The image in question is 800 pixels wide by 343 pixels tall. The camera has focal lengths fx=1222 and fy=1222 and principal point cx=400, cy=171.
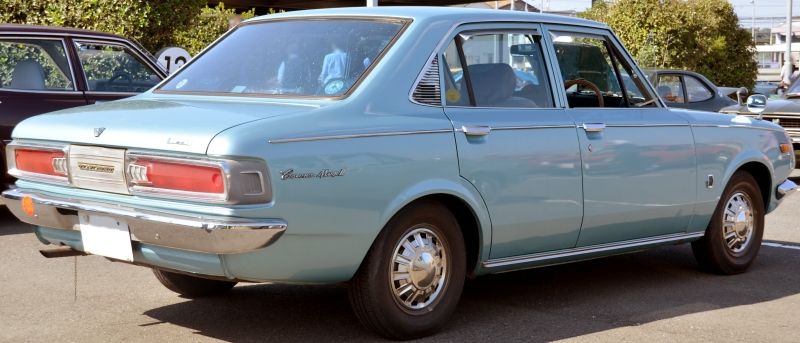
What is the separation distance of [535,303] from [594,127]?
1.02 metres

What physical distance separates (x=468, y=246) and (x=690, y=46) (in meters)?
25.5

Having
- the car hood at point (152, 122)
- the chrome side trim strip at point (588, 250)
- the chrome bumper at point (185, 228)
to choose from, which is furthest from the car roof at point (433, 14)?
the chrome bumper at point (185, 228)

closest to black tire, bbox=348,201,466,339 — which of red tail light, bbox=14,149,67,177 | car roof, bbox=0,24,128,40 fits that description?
red tail light, bbox=14,149,67,177

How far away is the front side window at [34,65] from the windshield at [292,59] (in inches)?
162

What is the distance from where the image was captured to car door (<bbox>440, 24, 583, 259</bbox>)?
585 centimetres

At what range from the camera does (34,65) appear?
10195 millimetres

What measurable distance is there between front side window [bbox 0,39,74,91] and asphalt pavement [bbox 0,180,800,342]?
2485 millimetres

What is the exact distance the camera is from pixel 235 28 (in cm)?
673

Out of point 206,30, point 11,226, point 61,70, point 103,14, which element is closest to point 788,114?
point 61,70

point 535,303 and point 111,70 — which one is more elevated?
point 111,70

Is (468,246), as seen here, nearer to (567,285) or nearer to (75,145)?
(567,285)

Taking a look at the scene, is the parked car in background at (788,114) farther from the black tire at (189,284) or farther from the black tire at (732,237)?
the black tire at (189,284)

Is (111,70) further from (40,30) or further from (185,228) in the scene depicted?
(185,228)

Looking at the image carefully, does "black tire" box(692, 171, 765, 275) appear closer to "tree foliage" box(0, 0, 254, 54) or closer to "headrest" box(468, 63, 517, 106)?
"headrest" box(468, 63, 517, 106)
